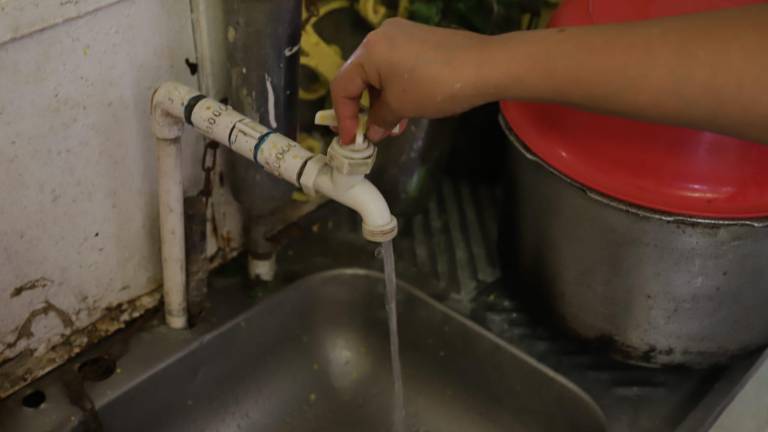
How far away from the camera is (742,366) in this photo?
2.76 feet

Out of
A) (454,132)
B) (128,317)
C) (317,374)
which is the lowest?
(317,374)

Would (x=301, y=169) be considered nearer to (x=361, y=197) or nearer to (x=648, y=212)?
(x=361, y=197)

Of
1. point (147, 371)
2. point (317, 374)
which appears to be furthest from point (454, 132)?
point (147, 371)

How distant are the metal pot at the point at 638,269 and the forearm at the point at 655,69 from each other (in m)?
0.16

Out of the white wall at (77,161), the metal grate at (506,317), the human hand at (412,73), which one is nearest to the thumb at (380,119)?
the human hand at (412,73)

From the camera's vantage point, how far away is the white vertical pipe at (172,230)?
75 cm

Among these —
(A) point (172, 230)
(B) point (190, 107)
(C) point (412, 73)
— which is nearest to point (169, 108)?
(B) point (190, 107)

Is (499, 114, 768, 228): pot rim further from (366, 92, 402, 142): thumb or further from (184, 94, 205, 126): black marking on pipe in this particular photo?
(184, 94, 205, 126): black marking on pipe

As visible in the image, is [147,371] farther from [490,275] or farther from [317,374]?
[490,275]

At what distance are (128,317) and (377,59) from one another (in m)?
0.43

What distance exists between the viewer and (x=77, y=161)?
0.73 metres

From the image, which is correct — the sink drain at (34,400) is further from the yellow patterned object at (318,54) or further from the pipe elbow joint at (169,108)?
the yellow patterned object at (318,54)

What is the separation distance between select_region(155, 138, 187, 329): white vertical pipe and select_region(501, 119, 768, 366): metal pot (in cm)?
31

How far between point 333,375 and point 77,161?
39 cm
